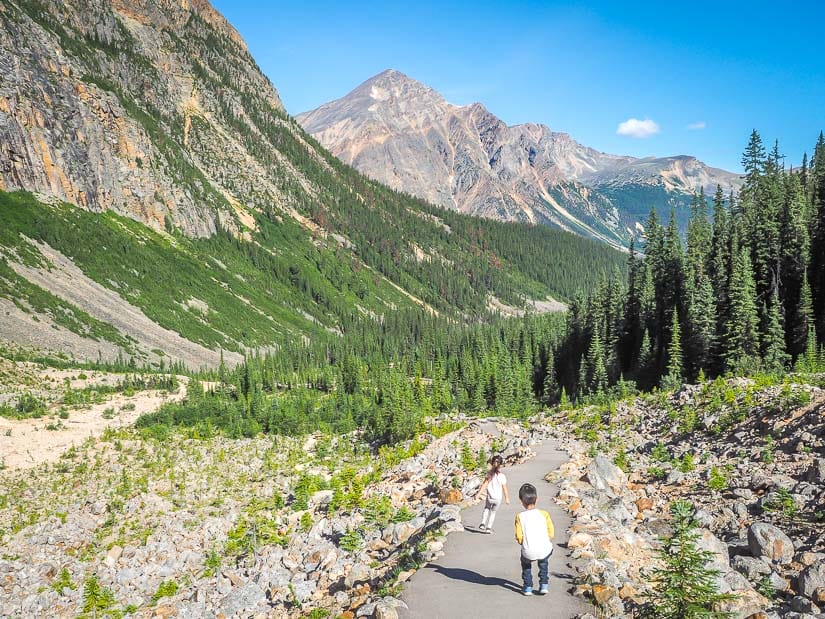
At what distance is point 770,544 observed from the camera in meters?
15.0

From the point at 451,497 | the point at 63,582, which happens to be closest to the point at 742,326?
the point at 451,497

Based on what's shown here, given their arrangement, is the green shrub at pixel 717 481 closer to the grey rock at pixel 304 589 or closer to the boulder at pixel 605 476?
the boulder at pixel 605 476

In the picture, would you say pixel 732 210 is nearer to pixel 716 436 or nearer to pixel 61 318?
pixel 716 436

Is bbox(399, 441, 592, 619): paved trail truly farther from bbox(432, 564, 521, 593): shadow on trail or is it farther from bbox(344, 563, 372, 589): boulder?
bbox(344, 563, 372, 589): boulder

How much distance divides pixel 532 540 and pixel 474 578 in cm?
262

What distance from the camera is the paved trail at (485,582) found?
38.8 feet

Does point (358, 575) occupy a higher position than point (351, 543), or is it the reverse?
point (358, 575)

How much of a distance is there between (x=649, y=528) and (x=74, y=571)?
3163cm

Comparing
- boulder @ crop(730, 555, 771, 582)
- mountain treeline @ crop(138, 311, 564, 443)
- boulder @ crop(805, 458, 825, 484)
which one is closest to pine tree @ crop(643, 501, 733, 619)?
boulder @ crop(730, 555, 771, 582)

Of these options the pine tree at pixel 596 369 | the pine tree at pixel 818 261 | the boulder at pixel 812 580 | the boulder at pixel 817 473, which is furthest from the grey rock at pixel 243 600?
the pine tree at pixel 818 261

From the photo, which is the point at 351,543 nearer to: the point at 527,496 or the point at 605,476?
the point at 527,496

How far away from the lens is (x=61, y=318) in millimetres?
105438

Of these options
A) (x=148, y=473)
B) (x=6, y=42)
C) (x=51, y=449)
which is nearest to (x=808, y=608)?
(x=148, y=473)

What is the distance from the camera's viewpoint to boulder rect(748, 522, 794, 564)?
48.4 feet
